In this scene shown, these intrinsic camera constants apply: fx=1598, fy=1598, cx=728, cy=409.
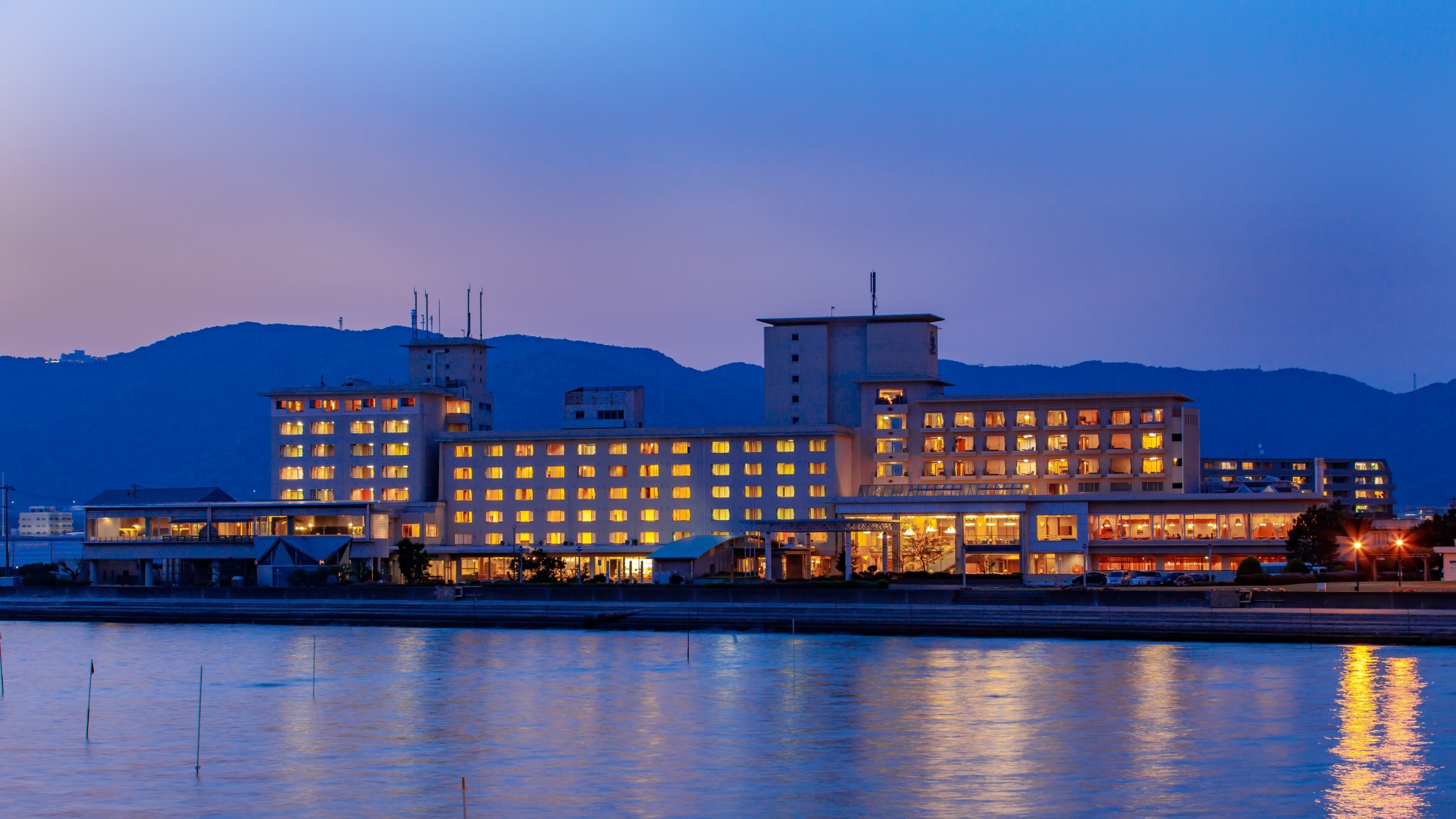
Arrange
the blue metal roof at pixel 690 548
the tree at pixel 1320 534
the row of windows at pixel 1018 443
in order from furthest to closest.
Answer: the row of windows at pixel 1018 443 → the blue metal roof at pixel 690 548 → the tree at pixel 1320 534

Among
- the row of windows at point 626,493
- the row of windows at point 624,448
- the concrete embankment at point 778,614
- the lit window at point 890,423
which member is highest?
the lit window at point 890,423

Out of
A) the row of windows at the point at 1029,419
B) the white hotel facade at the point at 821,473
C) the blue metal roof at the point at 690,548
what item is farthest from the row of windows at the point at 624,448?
the blue metal roof at the point at 690,548

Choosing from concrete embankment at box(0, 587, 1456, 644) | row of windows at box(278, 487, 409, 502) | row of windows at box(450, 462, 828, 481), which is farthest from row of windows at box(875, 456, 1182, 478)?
row of windows at box(278, 487, 409, 502)

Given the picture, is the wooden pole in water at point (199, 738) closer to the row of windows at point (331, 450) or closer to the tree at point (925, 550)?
the tree at point (925, 550)

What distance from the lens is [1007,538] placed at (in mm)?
105250

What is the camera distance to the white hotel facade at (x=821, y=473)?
4134 inches

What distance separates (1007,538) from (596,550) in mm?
28283

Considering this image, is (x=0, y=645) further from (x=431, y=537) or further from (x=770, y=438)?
(x=770, y=438)

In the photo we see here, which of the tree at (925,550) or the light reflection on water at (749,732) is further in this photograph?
the tree at (925,550)

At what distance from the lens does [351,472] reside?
11888cm

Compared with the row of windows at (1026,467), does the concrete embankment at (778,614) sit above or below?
below

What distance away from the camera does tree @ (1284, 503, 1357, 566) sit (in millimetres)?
93438

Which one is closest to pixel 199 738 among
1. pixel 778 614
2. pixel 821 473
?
pixel 778 614

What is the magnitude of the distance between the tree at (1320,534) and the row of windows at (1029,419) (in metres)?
17.3
